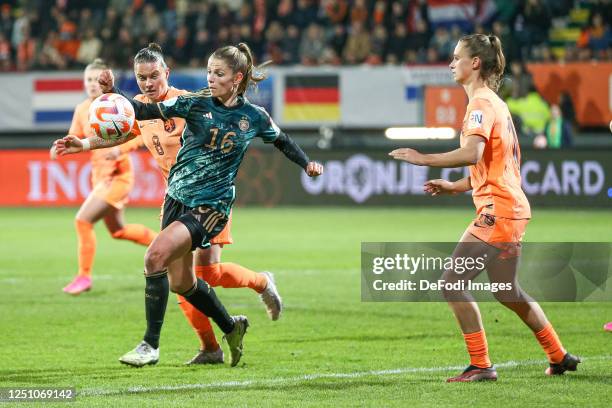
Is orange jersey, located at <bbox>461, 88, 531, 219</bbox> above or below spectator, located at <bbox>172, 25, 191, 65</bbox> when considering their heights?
below

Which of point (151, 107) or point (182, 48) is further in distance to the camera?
point (182, 48)

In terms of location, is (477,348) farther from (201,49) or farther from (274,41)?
(201,49)

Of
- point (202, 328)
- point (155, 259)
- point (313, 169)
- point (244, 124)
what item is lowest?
point (202, 328)

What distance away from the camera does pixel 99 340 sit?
8617 mm

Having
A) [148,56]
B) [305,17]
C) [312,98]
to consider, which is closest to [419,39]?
[312,98]

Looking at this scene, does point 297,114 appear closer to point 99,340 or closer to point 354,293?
point 354,293

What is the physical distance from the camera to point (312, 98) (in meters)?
24.9

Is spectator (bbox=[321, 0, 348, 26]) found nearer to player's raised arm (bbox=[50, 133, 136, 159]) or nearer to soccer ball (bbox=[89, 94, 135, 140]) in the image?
player's raised arm (bbox=[50, 133, 136, 159])

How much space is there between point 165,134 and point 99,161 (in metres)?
4.15

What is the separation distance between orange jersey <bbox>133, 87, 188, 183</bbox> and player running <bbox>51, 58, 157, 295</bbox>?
356cm

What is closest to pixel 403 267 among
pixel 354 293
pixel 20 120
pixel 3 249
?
pixel 354 293

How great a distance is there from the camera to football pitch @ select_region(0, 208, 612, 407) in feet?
21.0


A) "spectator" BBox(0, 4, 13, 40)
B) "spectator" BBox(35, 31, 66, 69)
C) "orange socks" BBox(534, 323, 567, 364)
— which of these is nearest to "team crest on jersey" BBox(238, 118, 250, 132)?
"orange socks" BBox(534, 323, 567, 364)

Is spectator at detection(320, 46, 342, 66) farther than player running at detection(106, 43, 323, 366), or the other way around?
spectator at detection(320, 46, 342, 66)
